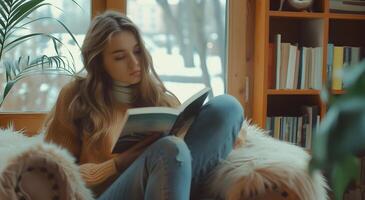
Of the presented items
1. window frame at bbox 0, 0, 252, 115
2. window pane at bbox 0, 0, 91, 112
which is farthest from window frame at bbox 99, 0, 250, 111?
window pane at bbox 0, 0, 91, 112

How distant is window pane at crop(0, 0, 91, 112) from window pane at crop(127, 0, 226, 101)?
0.26 m

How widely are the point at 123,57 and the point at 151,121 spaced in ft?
1.08

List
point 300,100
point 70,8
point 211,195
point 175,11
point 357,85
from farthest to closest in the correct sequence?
point 300,100 < point 175,11 < point 70,8 < point 211,195 < point 357,85

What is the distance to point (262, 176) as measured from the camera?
132 cm

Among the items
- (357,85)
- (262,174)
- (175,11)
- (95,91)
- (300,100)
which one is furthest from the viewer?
(300,100)

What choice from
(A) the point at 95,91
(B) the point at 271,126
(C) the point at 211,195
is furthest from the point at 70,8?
(C) the point at 211,195

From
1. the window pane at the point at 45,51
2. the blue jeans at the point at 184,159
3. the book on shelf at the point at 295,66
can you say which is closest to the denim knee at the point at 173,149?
the blue jeans at the point at 184,159

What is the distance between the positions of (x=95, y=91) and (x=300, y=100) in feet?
4.43

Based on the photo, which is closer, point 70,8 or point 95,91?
point 95,91

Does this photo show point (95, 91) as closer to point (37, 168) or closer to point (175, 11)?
point (37, 168)

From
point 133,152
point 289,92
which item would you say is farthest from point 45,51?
point 289,92

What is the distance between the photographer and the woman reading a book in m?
1.44

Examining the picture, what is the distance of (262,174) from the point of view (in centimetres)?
132

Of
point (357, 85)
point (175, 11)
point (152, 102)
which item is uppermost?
point (175, 11)
